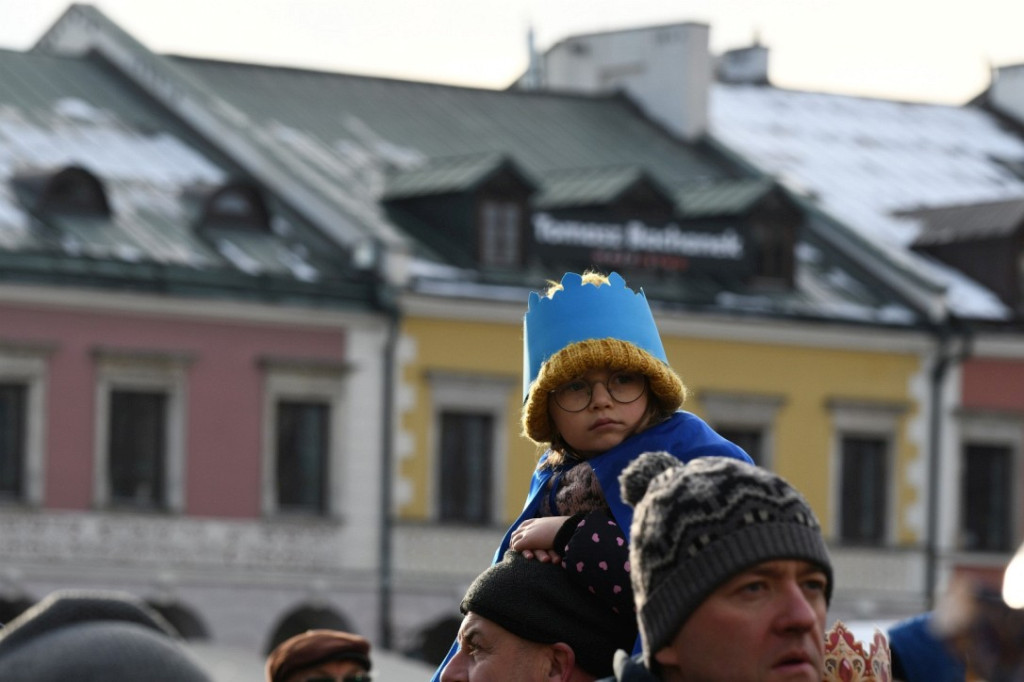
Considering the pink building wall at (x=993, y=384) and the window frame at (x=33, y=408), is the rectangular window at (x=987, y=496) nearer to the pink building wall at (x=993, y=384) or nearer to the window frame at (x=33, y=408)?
the pink building wall at (x=993, y=384)

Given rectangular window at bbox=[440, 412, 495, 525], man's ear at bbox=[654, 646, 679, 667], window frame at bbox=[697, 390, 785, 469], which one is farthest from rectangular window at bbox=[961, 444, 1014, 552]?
man's ear at bbox=[654, 646, 679, 667]

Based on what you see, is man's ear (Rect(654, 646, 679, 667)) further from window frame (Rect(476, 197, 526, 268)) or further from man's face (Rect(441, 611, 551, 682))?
window frame (Rect(476, 197, 526, 268))

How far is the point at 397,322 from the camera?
3167 centimetres

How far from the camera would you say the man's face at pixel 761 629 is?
4109 millimetres

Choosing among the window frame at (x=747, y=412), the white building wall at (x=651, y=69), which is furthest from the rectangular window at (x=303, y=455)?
the white building wall at (x=651, y=69)

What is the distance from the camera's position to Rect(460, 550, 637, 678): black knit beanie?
5.10 metres

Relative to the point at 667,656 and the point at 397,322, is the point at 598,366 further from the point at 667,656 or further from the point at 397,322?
the point at 397,322

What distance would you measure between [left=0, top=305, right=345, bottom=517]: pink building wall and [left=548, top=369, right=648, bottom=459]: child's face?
24271 millimetres

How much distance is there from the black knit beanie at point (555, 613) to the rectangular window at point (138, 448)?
25037 mm

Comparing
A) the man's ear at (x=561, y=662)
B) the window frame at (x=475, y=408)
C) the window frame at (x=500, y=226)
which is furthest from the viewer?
the window frame at (x=500, y=226)

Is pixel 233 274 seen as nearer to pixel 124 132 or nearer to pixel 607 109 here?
pixel 124 132

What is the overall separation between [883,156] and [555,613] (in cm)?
3548

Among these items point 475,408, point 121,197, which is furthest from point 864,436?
point 121,197

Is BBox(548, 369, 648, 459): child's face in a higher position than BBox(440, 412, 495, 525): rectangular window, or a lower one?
higher
